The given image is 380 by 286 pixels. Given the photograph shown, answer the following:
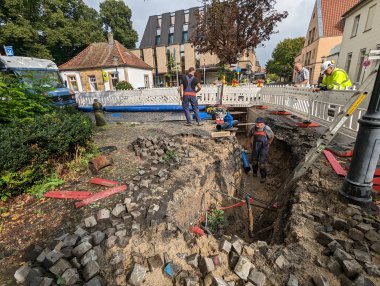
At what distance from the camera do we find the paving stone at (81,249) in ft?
6.49

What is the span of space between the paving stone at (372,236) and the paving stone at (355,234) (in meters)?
0.05

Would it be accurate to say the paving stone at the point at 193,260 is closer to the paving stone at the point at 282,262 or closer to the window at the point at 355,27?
the paving stone at the point at 282,262

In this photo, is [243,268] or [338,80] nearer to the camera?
[243,268]

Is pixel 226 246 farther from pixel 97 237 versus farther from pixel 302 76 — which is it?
pixel 302 76

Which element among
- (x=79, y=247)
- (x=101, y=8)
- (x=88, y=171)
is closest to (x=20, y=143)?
(x=88, y=171)

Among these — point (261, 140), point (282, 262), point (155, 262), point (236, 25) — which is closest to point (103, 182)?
point (155, 262)

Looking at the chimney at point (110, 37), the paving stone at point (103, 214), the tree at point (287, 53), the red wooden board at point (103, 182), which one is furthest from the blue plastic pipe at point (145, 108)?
the tree at point (287, 53)

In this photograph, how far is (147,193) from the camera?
3.11 m

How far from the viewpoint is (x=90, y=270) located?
1.81 metres

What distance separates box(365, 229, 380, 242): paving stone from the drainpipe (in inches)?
19.9

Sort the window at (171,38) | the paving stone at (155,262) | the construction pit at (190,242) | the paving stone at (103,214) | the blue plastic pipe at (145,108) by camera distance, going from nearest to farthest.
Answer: the construction pit at (190,242) < the paving stone at (155,262) < the paving stone at (103,214) < the blue plastic pipe at (145,108) < the window at (171,38)

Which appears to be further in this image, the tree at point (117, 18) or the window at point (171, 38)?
the tree at point (117, 18)

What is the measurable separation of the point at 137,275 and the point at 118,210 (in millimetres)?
1008

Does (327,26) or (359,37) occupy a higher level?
(327,26)
